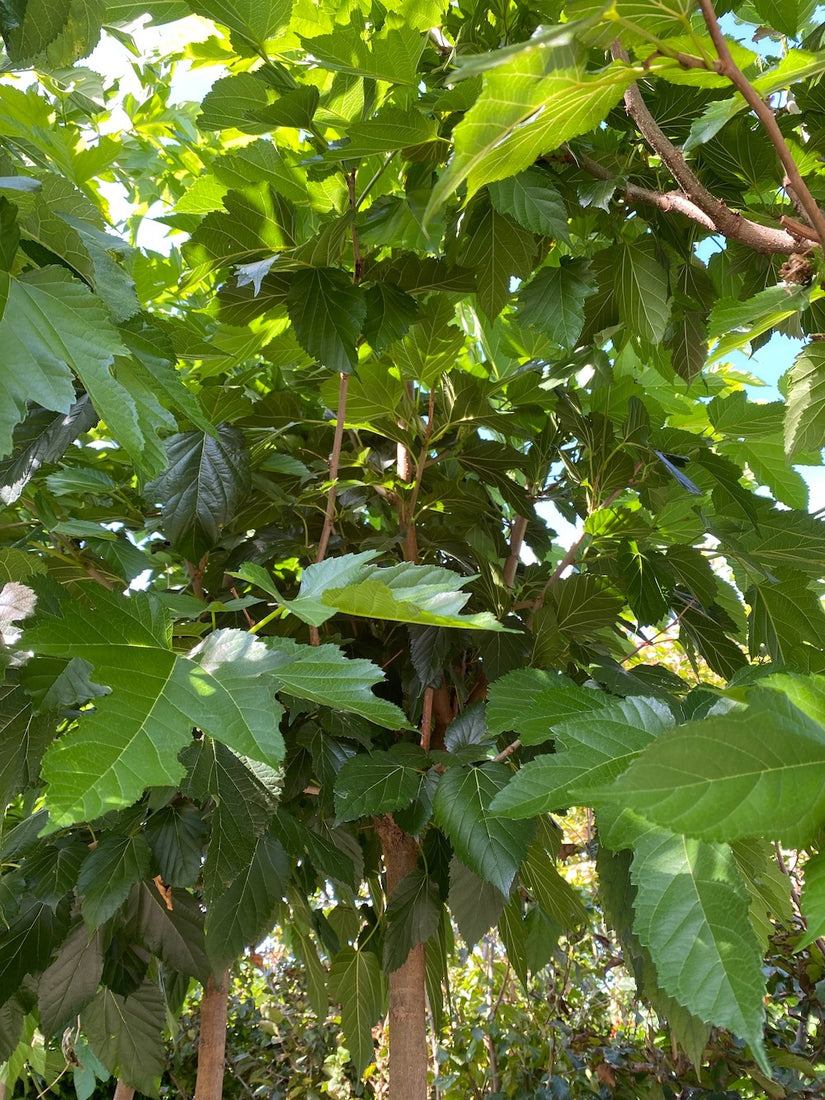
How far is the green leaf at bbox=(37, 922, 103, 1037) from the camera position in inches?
32.1

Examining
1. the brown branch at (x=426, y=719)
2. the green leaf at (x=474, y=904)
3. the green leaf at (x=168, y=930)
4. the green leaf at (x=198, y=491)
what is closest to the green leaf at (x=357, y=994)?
the green leaf at (x=168, y=930)

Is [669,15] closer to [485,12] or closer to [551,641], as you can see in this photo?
[485,12]

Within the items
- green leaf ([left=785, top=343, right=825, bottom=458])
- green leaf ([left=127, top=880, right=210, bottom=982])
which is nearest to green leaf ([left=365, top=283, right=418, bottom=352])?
green leaf ([left=785, top=343, right=825, bottom=458])

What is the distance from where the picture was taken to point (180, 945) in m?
0.88

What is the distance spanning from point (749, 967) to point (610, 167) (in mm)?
664

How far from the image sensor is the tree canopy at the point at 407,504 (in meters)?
0.36

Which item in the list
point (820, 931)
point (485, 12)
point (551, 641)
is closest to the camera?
point (820, 931)

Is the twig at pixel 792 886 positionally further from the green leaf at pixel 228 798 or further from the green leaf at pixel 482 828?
the green leaf at pixel 228 798

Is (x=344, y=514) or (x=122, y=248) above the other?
(x=122, y=248)

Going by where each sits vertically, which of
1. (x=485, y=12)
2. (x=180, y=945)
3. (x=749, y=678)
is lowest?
(x=180, y=945)

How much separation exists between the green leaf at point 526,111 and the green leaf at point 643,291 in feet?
1.40

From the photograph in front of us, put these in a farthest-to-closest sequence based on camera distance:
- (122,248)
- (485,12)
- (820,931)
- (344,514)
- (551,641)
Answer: (344,514) < (551,641) < (485,12) < (122,248) < (820,931)

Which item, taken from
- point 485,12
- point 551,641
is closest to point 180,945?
point 551,641

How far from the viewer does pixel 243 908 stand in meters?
0.81
